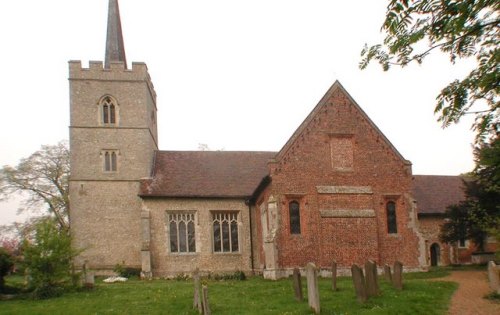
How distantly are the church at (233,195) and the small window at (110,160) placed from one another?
2.4 inches

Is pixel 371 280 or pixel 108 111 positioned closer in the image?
pixel 371 280

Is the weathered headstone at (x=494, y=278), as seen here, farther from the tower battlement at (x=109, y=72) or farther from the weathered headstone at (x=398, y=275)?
the tower battlement at (x=109, y=72)

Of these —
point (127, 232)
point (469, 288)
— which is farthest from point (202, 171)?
point (469, 288)

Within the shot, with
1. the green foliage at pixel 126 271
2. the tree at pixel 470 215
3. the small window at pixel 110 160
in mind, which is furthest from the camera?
the small window at pixel 110 160

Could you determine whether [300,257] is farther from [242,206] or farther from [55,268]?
[55,268]

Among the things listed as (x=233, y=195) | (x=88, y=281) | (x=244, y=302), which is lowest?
(x=244, y=302)

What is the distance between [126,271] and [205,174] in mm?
7609

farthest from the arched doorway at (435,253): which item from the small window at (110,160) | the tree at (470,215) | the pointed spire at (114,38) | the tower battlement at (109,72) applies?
the pointed spire at (114,38)

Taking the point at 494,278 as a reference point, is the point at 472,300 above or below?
below

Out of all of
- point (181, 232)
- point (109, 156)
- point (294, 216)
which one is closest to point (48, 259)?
point (294, 216)

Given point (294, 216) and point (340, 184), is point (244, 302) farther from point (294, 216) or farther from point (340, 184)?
point (340, 184)

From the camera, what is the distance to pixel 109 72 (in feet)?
110

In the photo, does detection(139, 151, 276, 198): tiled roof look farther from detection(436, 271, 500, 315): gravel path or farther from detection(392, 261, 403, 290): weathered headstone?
detection(392, 261, 403, 290): weathered headstone

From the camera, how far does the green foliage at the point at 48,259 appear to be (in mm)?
19172
